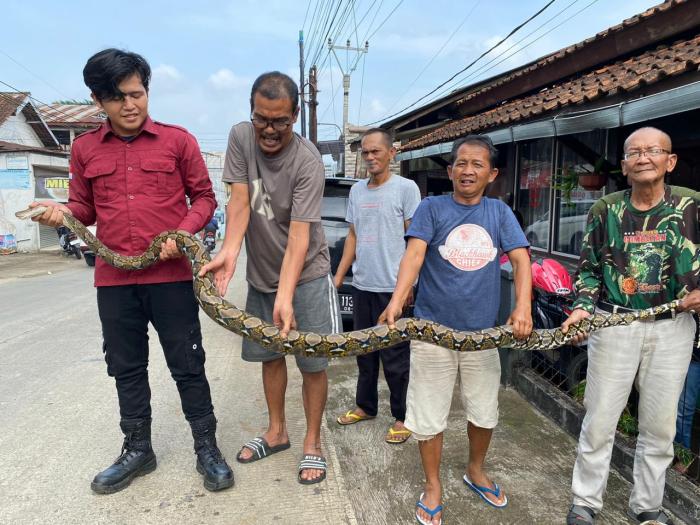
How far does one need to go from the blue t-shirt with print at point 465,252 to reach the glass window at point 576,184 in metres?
3.83

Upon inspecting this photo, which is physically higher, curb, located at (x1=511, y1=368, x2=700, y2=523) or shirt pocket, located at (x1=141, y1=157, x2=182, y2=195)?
shirt pocket, located at (x1=141, y1=157, x2=182, y2=195)

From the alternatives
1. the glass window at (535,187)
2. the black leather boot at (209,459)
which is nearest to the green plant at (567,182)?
the glass window at (535,187)

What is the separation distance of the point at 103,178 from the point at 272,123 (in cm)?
116

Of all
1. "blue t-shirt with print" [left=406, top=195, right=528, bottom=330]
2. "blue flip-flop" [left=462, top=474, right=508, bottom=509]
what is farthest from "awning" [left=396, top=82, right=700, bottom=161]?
"blue flip-flop" [left=462, top=474, right=508, bottom=509]

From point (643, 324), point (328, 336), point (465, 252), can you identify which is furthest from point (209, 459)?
point (643, 324)

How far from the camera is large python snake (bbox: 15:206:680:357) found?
2789 mm

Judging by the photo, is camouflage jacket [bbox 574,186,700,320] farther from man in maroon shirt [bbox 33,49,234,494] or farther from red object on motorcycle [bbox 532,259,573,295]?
man in maroon shirt [bbox 33,49,234,494]

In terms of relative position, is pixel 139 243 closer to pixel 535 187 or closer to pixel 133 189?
pixel 133 189

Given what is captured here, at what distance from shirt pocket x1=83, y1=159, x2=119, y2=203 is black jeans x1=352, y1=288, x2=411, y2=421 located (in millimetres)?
2072

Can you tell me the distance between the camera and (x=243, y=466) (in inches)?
129

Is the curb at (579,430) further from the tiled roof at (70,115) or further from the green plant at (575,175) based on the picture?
the tiled roof at (70,115)

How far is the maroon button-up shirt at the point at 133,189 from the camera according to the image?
9.80 ft

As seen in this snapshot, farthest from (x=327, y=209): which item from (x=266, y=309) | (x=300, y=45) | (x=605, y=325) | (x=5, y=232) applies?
(x=300, y=45)

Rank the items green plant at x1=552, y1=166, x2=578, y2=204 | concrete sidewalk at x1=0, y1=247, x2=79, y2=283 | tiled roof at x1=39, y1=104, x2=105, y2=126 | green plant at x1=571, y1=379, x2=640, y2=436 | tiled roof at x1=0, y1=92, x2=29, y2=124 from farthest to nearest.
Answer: tiled roof at x1=39, y1=104, x2=105, y2=126
tiled roof at x1=0, y1=92, x2=29, y2=124
concrete sidewalk at x1=0, y1=247, x2=79, y2=283
green plant at x1=552, y1=166, x2=578, y2=204
green plant at x1=571, y1=379, x2=640, y2=436
